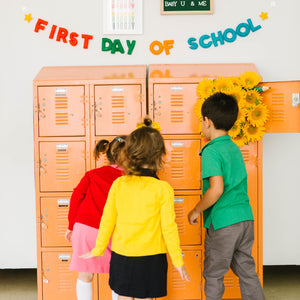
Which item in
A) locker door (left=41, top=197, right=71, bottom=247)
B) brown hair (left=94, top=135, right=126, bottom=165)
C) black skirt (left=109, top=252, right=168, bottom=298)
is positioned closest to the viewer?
black skirt (left=109, top=252, right=168, bottom=298)

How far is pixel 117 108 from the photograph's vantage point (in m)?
Answer: 2.82

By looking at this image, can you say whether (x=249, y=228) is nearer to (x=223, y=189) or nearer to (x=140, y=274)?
(x=223, y=189)

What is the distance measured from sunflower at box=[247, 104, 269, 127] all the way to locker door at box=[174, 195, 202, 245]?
0.75 metres

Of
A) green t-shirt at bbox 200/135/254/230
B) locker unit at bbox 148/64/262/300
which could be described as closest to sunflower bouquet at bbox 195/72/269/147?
locker unit at bbox 148/64/262/300

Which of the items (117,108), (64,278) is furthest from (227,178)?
(64,278)

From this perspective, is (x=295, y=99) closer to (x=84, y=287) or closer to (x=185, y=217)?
(x=185, y=217)

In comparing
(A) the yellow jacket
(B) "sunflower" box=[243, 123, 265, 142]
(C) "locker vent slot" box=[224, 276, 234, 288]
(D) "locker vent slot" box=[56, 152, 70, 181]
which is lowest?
(C) "locker vent slot" box=[224, 276, 234, 288]

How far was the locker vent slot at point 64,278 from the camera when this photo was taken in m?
2.86

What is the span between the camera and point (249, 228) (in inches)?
86.0

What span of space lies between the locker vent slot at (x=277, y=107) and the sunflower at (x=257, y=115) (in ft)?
0.50

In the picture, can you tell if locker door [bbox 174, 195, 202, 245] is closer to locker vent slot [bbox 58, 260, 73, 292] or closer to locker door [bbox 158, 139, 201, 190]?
locker door [bbox 158, 139, 201, 190]

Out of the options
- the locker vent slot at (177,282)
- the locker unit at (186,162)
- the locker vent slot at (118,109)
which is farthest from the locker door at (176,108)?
the locker vent slot at (177,282)

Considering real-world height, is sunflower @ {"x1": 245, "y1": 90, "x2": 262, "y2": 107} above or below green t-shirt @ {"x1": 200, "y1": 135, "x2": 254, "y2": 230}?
above

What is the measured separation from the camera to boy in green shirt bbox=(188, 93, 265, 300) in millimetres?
2110
